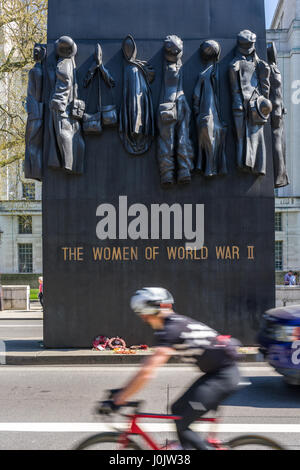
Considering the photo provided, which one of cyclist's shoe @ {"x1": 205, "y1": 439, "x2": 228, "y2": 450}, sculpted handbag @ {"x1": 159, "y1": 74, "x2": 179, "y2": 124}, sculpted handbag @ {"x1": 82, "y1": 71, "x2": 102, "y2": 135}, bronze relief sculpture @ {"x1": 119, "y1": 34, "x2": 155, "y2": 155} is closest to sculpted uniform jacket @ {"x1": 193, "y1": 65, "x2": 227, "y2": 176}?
sculpted handbag @ {"x1": 159, "y1": 74, "x2": 179, "y2": 124}

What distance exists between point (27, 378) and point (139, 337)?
8.73ft

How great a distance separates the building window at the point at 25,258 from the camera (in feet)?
150

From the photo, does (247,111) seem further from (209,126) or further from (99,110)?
(99,110)

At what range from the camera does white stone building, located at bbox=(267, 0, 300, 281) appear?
43656 millimetres

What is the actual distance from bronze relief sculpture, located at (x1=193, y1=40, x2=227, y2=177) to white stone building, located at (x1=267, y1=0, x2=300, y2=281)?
33.9 metres

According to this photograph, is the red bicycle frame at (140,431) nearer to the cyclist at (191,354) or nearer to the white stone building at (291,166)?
the cyclist at (191,354)

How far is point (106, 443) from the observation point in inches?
155

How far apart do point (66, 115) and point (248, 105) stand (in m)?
3.91

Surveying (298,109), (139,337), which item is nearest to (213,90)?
(139,337)

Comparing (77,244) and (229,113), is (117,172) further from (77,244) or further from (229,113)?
(229,113)

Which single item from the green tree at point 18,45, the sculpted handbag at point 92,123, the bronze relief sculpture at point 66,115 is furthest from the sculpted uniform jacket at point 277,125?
the green tree at point 18,45

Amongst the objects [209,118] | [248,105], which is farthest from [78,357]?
[248,105]

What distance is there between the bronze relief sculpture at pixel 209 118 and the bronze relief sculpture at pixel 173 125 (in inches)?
9.9

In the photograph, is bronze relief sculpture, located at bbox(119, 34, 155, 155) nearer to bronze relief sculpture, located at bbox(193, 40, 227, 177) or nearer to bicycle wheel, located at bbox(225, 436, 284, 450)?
bronze relief sculpture, located at bbox(193, 40, 227, 177)
